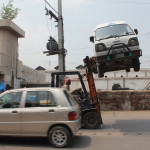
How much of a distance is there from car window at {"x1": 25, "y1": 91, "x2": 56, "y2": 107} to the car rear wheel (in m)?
0.70

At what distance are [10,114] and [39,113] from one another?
0.84 metres

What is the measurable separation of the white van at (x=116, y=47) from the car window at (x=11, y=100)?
13.8 feet

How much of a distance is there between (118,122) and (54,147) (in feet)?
19.2

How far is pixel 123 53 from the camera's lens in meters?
11.1

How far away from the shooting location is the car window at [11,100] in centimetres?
812

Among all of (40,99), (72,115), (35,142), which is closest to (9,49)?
(35,142)

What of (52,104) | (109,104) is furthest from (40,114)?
(109,104)

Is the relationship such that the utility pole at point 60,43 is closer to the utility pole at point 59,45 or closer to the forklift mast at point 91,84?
the utility pole at point 59,45

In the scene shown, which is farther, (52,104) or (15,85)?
(15,85)

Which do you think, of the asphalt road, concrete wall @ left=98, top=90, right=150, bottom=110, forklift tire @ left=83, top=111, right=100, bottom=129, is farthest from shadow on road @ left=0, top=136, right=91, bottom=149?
concrete wall @ left=98, top=90, right=150, bottom=110

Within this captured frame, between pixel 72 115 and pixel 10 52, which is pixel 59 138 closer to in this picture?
pixel 72 115

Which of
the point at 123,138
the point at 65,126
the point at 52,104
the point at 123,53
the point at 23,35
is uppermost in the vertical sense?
the point at 23,35

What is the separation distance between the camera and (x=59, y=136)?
781 cm

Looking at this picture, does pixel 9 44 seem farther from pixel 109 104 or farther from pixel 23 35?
pixel 109 104
